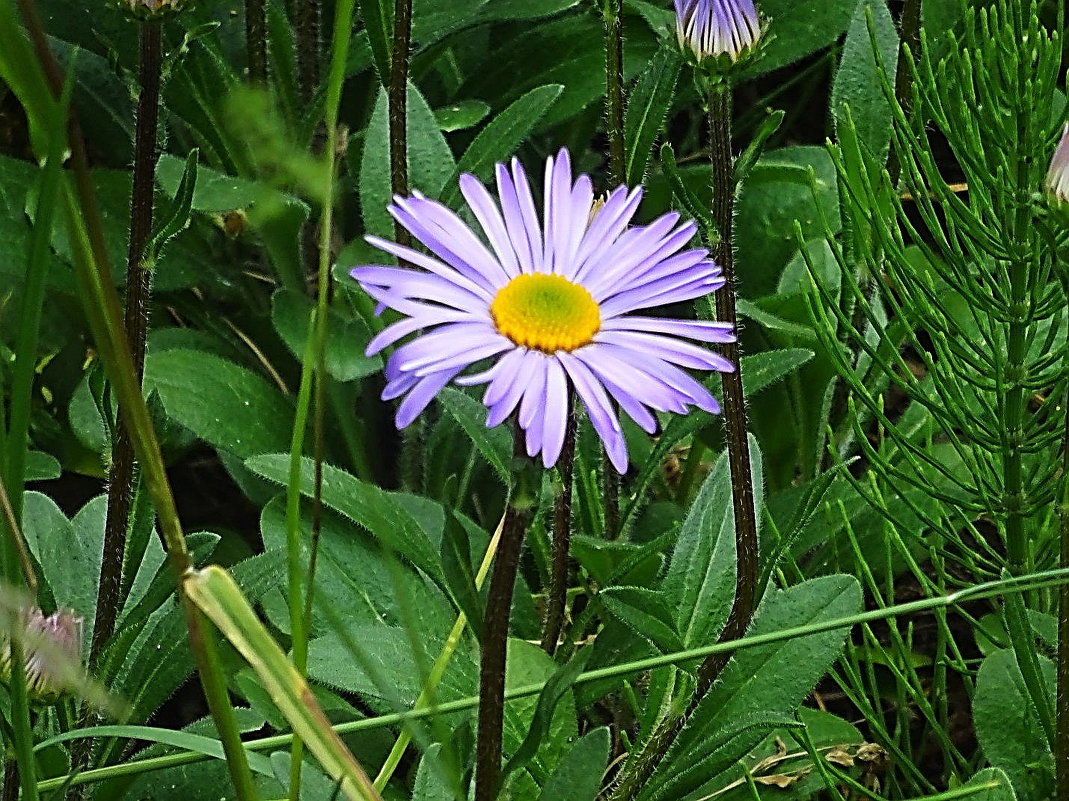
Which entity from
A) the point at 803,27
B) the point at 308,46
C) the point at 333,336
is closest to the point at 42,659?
the point at 333,336

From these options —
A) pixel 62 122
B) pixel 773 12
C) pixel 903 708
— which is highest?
pixel 773 12

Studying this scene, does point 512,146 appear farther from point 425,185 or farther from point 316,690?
point 316,690

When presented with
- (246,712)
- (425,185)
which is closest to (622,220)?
(246,712)

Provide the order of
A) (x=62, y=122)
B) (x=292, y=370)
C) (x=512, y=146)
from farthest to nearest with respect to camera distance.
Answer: (x=292, y=370) → (x=512, y=146) → (x=62, y=122)

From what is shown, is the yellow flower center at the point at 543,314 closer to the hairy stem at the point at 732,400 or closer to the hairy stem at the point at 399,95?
the hairy stem at the point at 732,400

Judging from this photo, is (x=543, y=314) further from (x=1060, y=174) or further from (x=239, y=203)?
(x=239, y=203)

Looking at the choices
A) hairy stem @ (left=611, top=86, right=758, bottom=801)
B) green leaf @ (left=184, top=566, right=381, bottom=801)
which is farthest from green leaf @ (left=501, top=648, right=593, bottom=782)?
hairy stem @ (left=611, top=86, right=758, bottom=801)
